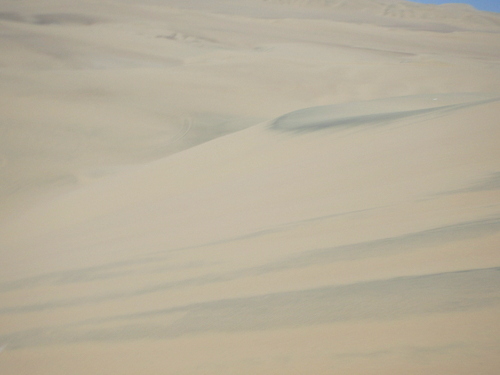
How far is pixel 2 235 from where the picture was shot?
7.55ft

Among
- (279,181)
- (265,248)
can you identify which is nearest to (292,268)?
(265,248)

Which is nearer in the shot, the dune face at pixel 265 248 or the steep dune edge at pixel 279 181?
the dune face at pixel 265 248

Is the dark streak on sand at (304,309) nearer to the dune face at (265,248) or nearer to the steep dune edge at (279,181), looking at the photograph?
the dune face at (265,248)

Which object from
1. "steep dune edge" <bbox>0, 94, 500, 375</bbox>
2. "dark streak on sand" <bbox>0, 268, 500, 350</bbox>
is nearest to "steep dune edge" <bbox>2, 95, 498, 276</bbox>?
"steep dune edge" <bbox>0, 94, 500, 375</bbox>

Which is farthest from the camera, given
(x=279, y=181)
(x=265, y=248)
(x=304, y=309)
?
(x=279, y=181)

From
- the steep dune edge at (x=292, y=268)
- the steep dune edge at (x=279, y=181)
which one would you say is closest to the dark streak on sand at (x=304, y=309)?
the steep dune edge at (x=292, y=268)

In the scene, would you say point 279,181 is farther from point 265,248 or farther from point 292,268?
point 292,268

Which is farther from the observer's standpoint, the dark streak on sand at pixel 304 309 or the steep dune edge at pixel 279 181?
the steep dune edge at pixel 279 181

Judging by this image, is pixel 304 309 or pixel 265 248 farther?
pixel 265 248

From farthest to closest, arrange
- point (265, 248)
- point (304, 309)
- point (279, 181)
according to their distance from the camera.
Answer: point (279, 181) < point (265, 248) < point (304, 309)

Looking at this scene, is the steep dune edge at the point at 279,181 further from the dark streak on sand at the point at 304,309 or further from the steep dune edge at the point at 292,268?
the dark streak on sand at the point at 304,309

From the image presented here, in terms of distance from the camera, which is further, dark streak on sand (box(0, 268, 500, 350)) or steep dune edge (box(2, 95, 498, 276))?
steep dune edge (box(2, 95, 498, 276))

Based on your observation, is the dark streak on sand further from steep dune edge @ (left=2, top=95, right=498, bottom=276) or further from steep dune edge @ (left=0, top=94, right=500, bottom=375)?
steep dune edge @ (left=2, top=95, right=498, bottom=276)

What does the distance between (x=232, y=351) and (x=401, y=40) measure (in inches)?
553
